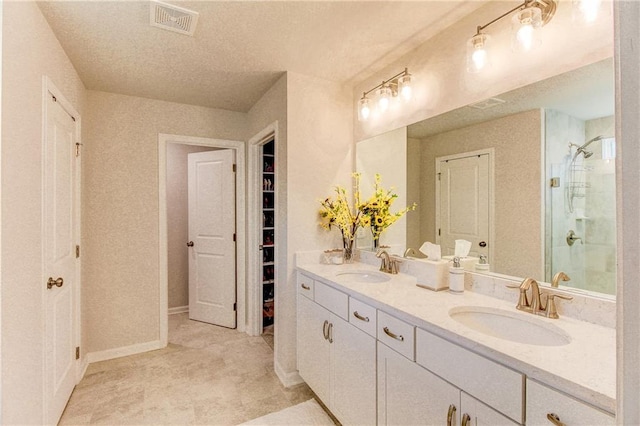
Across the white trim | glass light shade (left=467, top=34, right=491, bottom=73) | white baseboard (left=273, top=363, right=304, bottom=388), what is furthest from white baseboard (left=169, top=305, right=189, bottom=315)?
glass light shade (left=467, top=34, right=491, bottom=73)

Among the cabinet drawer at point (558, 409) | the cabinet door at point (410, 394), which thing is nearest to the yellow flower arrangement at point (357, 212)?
the cabinet door at point (410, 394)

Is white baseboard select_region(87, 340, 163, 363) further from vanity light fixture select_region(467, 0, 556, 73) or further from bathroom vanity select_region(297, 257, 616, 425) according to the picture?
A: vanity light fixture select_region(467, 0, 556, 73)

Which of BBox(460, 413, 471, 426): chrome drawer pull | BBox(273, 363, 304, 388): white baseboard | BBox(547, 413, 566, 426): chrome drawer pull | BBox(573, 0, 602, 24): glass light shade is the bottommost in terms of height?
BBox(273, 363, 304, 388): white baseboard

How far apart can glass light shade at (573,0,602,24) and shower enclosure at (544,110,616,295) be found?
1.16ft

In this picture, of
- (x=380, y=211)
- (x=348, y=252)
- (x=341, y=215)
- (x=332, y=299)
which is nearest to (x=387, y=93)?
(x=380, y=211)

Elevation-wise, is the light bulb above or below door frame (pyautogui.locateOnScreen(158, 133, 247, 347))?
above

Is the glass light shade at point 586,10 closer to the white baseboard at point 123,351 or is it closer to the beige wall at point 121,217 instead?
the beige wall at point 121,217

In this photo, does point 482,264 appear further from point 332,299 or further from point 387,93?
point 387,93

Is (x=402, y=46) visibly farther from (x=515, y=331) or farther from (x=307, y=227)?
(x=515, y=331)

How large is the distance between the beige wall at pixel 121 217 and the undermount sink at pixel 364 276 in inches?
77.5

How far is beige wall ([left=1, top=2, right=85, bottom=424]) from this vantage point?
4.23 feet

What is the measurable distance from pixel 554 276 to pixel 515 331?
0.96ft

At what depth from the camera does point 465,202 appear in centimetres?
175

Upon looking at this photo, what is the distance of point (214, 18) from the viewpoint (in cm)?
174
